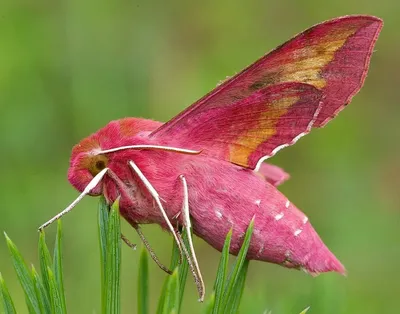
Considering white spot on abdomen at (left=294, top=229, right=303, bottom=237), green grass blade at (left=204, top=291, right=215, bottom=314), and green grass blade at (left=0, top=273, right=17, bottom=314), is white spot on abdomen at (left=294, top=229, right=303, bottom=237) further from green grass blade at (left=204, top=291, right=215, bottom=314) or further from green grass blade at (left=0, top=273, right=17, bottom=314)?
green grass blade at (left=0, top=273, right=17, bottom=314)

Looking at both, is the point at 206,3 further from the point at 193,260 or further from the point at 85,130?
the point at 193,260

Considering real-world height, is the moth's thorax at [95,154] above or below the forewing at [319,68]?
below

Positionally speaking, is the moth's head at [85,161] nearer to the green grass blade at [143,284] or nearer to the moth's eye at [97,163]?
the moth's eye at [97,163]

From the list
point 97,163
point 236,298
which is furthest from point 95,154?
point 236,298

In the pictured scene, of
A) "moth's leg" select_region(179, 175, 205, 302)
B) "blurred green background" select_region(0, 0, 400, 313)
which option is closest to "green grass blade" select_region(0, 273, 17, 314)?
"moth's leg" select_region(179, 175, 205, 302)

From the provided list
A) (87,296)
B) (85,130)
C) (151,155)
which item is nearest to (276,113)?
(151,155)

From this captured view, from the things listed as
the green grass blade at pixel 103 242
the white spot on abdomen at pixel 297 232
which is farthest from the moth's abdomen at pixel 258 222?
the green grass blade at pixel 103 242
